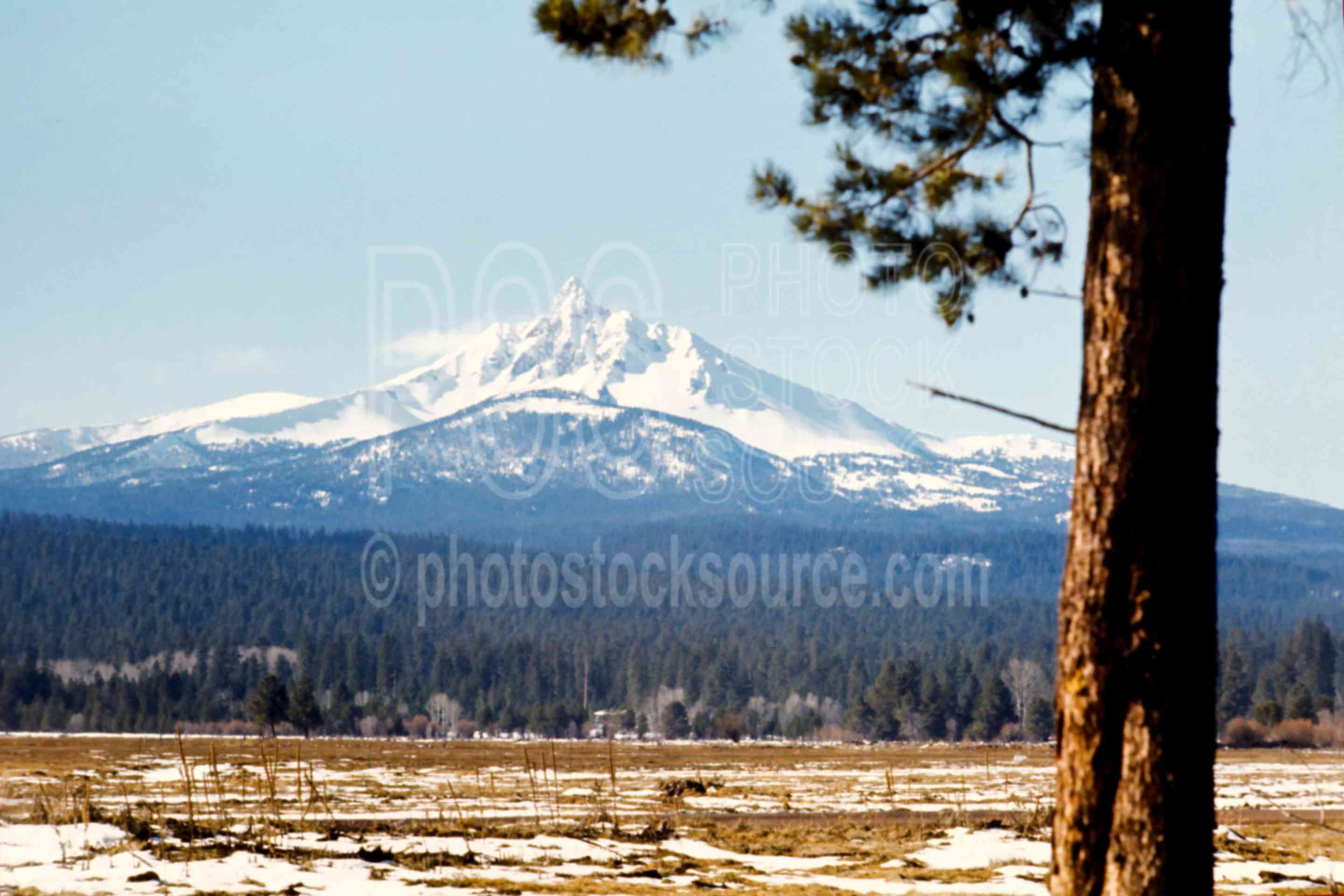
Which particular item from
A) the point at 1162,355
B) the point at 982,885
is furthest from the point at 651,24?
the point at 982,885

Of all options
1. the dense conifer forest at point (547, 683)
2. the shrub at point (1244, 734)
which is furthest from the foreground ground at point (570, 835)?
the shrub at point (1244, 734)

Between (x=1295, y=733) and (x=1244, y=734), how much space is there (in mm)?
4693

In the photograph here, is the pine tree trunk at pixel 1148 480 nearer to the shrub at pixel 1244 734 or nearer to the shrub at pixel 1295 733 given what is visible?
the shrub at pixel 1244 734

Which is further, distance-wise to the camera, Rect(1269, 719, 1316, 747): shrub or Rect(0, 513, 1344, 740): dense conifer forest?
Rect(0, 513, 1344, 740): dense conifer forest

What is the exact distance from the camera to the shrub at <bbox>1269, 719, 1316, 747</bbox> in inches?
4301

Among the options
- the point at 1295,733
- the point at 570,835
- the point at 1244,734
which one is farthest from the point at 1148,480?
the point at 1295,733

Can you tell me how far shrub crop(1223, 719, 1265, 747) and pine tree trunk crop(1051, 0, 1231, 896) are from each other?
106763mm

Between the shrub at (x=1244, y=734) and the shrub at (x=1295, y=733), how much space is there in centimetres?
96

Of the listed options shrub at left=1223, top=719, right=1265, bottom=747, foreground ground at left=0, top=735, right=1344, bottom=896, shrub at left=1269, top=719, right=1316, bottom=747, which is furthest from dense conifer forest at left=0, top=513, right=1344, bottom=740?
foreground ground at left=0, top=735, right=1344, bottom=896

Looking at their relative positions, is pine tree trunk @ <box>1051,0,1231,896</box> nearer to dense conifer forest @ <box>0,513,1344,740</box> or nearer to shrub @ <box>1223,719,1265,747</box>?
dense conifer forest @ <box>0,513,1344,740</box>

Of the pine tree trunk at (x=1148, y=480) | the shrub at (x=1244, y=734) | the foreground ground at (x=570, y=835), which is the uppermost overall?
the pine tree trunk at (x=1148, y=480)

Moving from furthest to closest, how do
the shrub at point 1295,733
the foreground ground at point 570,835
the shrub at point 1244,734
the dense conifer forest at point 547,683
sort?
1. the dense conifer forest at point 547,683
2. the shrub at point 1295,733
3. the shrub at point 1244,734
4. the foreground ground at point 570,835

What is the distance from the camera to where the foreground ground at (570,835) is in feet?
51.3

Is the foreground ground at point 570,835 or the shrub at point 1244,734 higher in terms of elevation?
the foreground ground at point 570,835
